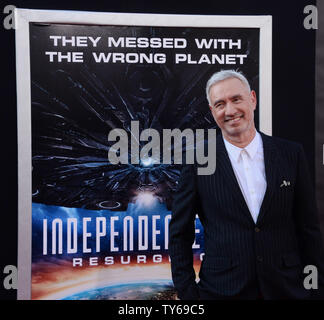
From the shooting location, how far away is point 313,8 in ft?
6.50

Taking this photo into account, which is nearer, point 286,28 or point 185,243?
point 185,243

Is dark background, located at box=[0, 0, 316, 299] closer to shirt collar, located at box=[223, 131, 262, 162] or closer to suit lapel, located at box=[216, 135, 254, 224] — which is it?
shirt collar, located at box=[223, 131, 262, 162]

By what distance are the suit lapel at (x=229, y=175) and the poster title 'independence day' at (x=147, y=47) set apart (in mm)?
528

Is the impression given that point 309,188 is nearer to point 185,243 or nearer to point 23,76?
point 185,243

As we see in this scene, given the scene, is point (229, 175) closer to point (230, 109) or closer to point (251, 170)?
point (251, 170)

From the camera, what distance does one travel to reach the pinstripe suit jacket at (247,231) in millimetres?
1631

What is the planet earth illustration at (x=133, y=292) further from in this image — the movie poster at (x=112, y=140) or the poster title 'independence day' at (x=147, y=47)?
the poster title 'independence day' at (x=147, y=47)

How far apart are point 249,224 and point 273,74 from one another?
87cm

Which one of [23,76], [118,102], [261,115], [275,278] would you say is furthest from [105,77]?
[275,278]

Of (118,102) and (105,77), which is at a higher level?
(105,77)

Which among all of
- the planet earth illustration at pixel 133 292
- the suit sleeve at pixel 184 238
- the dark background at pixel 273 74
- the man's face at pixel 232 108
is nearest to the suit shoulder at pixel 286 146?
the man's face at pixel 232 108

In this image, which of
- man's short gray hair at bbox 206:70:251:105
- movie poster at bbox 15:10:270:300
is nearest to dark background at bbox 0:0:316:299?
movie poster at bbox 15:10:270:300

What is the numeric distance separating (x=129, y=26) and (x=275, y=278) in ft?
4.80
